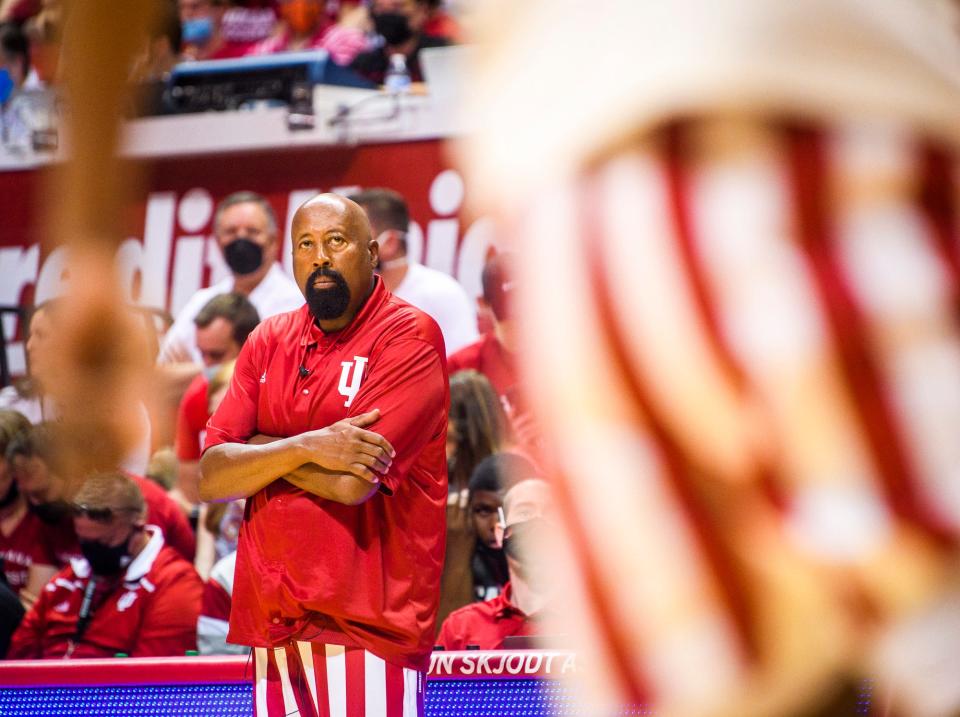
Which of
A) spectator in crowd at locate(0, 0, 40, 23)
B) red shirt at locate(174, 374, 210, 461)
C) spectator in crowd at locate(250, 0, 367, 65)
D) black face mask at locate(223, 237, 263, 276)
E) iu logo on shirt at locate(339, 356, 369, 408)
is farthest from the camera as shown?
spectator in crowd at locate(0, 0, 40, 23)

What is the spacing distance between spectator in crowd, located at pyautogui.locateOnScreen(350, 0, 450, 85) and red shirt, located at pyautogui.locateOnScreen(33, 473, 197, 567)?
3.25 m

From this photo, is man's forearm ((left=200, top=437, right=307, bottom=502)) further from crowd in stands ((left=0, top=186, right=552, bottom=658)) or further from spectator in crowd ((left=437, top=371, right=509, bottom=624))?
spectator in crowd ((left=437, top=371, right=509, bottom=624))

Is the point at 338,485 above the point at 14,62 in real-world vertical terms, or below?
below

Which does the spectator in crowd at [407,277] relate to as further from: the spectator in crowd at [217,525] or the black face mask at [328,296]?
the black face mask at [328,296]

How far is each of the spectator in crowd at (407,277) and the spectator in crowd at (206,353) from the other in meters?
0.72

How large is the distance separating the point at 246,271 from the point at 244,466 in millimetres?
3566

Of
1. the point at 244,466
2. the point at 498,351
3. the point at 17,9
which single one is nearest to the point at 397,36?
the point at 498,351

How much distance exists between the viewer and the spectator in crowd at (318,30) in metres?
9.02

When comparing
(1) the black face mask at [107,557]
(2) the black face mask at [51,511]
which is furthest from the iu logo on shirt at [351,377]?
(2) the black face mask at [51,511]

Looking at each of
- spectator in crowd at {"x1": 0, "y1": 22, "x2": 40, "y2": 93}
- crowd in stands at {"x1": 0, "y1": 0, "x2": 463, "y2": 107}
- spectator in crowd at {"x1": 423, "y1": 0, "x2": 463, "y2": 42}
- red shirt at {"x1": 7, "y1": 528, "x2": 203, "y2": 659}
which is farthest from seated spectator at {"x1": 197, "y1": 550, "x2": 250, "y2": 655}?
spectator in crowd at {"x1": 0, "y1": 22, "x2": 40, "y2": 93}

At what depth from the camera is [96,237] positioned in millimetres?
834

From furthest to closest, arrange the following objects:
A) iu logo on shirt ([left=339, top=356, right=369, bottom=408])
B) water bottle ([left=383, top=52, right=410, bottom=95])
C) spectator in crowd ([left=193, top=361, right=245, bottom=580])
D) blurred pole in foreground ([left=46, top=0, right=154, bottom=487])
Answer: water bottle ([left=383, top=52, right=410, bottom=95]) → spectator in crowd ([left=193, top=361, right=245, bottom=580]) → iu logo on shirt ([left=339, top=356, right=369, bottom=408]) → blurred pole in foreground ([left=46, top=0, right=154, bottom=487])

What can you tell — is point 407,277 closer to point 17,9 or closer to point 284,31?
point 284,31

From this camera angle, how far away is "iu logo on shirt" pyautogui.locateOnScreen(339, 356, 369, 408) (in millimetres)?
3792
